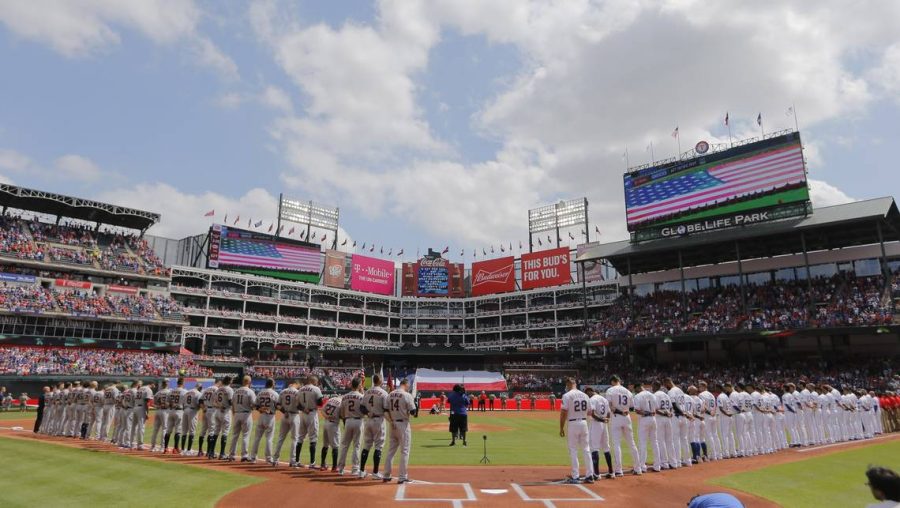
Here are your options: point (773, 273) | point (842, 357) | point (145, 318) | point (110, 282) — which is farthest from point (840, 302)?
point (110, 282)

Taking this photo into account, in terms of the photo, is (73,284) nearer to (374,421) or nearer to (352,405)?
(352,405)

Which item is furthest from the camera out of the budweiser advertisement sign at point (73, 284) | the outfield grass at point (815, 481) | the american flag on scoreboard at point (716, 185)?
the budweiser advertisement sign at point (73, 284)

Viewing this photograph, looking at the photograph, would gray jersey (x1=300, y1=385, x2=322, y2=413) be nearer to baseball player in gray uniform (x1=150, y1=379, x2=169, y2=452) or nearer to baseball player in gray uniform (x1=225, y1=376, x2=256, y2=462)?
baseball player in gray uniform (x1=225, y1=376, x2=256, y2=462)

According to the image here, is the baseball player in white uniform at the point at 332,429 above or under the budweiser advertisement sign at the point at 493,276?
under

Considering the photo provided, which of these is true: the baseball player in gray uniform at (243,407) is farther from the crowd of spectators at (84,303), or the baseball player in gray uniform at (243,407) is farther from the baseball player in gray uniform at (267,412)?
the crowd of spectators at (84,303)

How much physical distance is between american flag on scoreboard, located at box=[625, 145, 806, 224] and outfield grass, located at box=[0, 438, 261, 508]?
52.1 m

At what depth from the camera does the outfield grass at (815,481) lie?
1155 cm

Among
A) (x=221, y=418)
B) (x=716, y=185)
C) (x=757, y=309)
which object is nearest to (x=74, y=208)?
(x=221, y=418)

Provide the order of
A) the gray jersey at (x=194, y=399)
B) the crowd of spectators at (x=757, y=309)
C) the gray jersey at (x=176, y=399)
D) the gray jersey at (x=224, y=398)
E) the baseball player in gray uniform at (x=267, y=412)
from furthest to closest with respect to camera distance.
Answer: the crowd of spectators at (x=757, y=309)
the gray jersey at (x=176, y=399)
the gray jersey at (x=194, y=399)
the gray jersey at (x=224, y=398)
the baseball player in gray uniform at (x=267, y=412)

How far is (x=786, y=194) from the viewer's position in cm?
4934

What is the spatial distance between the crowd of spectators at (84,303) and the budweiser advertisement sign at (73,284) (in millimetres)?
758

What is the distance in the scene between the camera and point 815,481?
44.2 feet

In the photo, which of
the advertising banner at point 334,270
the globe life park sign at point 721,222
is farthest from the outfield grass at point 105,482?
the advertising banner at point 334,270

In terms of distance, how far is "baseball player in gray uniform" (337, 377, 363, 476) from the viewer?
512 inches
